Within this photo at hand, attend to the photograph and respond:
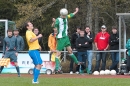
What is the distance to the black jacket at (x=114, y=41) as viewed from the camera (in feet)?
79.6

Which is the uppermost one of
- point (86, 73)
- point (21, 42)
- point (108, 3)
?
point (108, 3)

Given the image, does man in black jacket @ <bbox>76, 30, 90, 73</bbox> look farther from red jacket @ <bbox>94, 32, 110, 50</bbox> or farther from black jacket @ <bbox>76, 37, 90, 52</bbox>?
red jacket @ <bbox>94, 32, 110, 50</bbox>

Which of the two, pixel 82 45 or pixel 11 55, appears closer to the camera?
pixel 11 55

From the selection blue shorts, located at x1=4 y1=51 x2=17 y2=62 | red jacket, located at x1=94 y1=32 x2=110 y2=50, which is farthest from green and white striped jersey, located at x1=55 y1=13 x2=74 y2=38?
red jacket, located at x1=94 y1=32 x2=110 y2=50

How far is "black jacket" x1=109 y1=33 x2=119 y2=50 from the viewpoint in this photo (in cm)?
2427

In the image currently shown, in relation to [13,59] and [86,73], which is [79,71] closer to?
[86,73]

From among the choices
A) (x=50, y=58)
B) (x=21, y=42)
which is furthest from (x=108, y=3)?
(x=21, y=42)

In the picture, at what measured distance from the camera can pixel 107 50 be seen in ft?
80.8

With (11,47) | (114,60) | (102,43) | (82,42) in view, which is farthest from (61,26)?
(114,60)

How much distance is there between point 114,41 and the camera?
24375mm

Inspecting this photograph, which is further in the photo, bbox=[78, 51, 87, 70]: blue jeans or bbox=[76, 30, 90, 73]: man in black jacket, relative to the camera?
bbox=[78, 51, 87, 70]: blue jeans

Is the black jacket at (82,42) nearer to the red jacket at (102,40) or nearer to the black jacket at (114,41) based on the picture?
the red jacket at (102,40)

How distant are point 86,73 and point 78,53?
1096 mm

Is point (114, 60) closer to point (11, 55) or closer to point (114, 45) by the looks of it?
point (114, 45)
